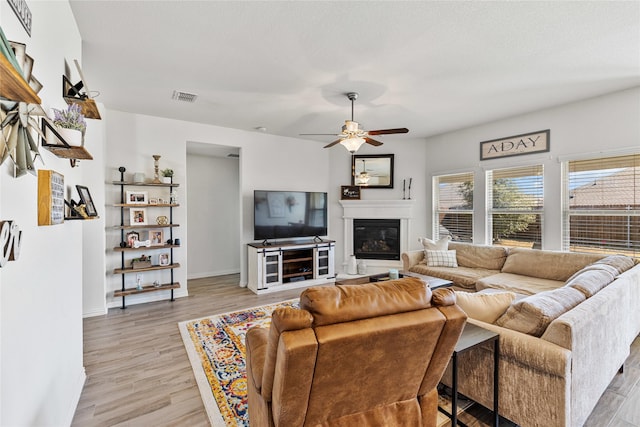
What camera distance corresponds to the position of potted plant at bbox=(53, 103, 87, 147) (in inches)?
61.4

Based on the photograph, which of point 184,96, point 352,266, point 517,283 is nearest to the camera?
point 517,283

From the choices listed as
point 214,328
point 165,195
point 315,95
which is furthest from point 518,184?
point 165,195

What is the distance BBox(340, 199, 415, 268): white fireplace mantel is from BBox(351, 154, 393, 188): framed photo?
39 centimetres

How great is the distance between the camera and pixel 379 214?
5.86 m

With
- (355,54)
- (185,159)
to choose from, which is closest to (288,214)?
(185,159)

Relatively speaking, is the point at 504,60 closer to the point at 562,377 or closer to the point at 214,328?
the point at 562,377

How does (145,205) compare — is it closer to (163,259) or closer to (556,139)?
(163,259)

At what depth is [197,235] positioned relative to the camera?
578cm

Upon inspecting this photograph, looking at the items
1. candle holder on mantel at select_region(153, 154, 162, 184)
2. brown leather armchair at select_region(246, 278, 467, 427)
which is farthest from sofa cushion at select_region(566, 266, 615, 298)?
candle holder on mantel at select_region(153, 154, 162, 184)

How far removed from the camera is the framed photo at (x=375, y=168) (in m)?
5.88

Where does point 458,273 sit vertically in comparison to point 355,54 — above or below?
below

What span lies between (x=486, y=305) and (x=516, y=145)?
11.8ft

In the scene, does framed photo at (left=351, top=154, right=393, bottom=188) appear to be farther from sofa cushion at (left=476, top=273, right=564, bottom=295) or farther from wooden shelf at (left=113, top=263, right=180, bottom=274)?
wooden shelf at (left=113, top=263, right=180, bottom=274)

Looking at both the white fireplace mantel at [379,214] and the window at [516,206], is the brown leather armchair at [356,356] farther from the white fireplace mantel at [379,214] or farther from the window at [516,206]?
the white fireplace mantel at [379,214]
